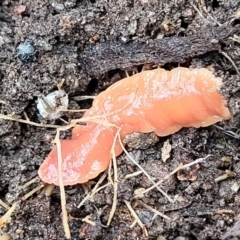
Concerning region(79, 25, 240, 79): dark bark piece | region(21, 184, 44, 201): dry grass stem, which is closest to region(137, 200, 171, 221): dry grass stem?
region(21, 184, 44, 201): dry grass stem


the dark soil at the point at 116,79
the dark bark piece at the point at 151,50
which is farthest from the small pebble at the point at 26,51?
the dark bark piece at the point at 151,50

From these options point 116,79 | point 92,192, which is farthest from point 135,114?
point 92,192

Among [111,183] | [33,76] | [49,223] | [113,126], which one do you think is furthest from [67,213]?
[33,76]

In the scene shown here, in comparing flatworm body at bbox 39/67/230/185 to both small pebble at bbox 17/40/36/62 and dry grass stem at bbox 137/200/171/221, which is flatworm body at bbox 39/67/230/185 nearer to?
dry grass stem at bbox 137/200/171/221

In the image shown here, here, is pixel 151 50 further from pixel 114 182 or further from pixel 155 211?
pixel 155 211

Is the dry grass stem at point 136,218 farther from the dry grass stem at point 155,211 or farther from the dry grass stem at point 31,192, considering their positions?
the dry grass stem at point 31,192

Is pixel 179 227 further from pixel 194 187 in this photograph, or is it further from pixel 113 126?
pixel 113 126

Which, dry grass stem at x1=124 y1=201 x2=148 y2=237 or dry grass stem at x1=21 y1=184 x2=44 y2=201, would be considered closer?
dry grass stem at x1=124 y1=201 x2=148 y2=237
